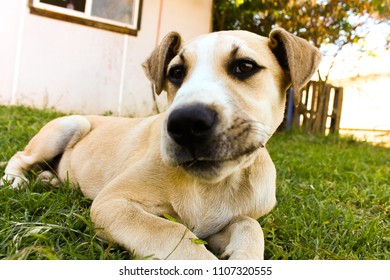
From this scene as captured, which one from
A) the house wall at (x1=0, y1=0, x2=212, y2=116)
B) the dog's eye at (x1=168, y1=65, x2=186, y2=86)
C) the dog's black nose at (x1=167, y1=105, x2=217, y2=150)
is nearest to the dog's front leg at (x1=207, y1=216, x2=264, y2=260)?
the dog's black nose at (x1=167, y1=105, x2=217, y2=150)

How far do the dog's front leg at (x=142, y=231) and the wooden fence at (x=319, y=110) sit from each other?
389 inches

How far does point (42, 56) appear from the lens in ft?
31.1

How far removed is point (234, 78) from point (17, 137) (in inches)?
155

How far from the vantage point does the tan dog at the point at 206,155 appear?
83.6 inches

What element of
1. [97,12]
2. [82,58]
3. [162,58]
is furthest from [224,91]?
[97,12]

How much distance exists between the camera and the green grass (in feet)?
7.31

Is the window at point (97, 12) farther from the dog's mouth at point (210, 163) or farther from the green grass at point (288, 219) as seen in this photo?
the dog's mouth at point (210, 163)

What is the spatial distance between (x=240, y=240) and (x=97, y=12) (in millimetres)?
9079

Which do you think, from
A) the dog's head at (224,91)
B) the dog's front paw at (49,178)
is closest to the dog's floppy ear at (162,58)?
the dog's head at (224,91)

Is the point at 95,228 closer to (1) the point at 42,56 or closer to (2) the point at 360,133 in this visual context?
(1) the point at 42,56

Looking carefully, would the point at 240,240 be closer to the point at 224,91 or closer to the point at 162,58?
the point at 224,91

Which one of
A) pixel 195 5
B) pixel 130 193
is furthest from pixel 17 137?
pixel 195 5

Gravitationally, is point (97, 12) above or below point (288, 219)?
above

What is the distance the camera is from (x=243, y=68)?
264 centimetres
